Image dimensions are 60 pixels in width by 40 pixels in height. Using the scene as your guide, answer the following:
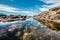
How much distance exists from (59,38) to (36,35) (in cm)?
174

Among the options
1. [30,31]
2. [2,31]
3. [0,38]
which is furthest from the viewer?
[30,31]

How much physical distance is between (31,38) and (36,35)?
0.51 meters

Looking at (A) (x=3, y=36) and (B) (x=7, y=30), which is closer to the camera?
(A) (x=3, y=36)

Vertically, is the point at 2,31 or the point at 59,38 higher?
the point at 2,31

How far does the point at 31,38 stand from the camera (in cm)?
938

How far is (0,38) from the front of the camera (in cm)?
869

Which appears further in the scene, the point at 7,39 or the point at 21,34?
the point at 21,34

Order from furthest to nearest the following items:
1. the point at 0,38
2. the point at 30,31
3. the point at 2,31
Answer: the point at 30,31
the point at 2,31
the point at 0,38

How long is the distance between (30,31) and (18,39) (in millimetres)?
1556

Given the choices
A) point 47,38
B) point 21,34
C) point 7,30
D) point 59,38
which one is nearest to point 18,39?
point 21,34

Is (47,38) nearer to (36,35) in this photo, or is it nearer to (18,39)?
(36,35)

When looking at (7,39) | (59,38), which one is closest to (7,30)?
(7,39)

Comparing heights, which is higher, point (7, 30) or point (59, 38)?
point (7, 30)

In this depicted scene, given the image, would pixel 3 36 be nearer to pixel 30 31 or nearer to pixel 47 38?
pixel 30 31
